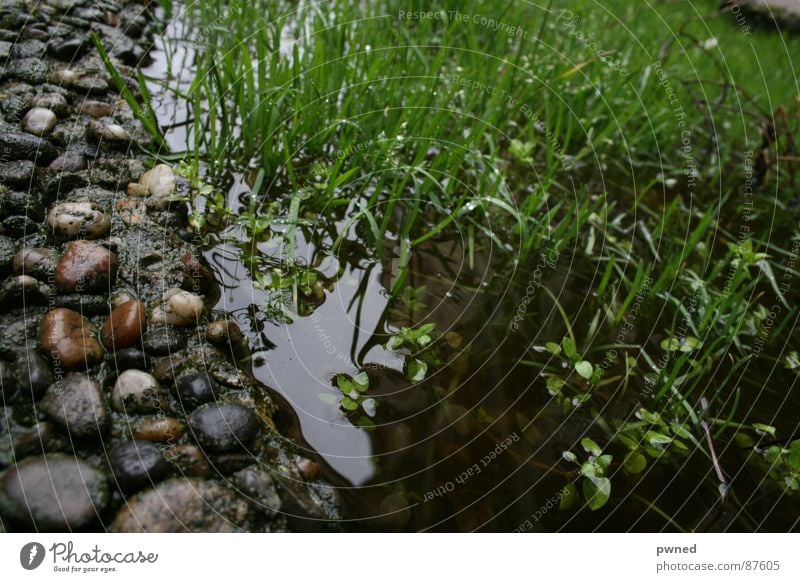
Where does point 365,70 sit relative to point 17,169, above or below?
above

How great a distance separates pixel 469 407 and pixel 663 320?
2.23ft

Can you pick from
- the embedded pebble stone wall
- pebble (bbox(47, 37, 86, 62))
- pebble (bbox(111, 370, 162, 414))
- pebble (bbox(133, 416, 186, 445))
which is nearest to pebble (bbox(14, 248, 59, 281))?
the embedded pebble stone wall

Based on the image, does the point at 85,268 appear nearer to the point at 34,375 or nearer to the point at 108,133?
the point at 34,375

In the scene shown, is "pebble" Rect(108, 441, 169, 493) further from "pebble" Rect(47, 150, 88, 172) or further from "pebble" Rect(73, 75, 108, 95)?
"pebble" Rect(73, 75, 108, 95)

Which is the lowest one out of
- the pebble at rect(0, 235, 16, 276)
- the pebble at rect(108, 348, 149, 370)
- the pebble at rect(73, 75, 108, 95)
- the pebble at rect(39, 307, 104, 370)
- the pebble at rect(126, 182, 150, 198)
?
the pebble at rect(108, 348, 149, 370)

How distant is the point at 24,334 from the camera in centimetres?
96

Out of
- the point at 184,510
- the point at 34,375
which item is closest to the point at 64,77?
the point at 34,375

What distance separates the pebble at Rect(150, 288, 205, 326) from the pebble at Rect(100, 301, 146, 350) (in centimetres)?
5

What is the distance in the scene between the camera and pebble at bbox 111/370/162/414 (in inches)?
36.9

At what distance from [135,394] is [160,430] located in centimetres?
9

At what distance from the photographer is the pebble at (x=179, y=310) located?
1.09 meters

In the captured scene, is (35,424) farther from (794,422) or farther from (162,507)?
(794,422)

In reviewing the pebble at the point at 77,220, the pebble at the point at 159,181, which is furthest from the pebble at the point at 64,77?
the pebble at the point at 77,220
